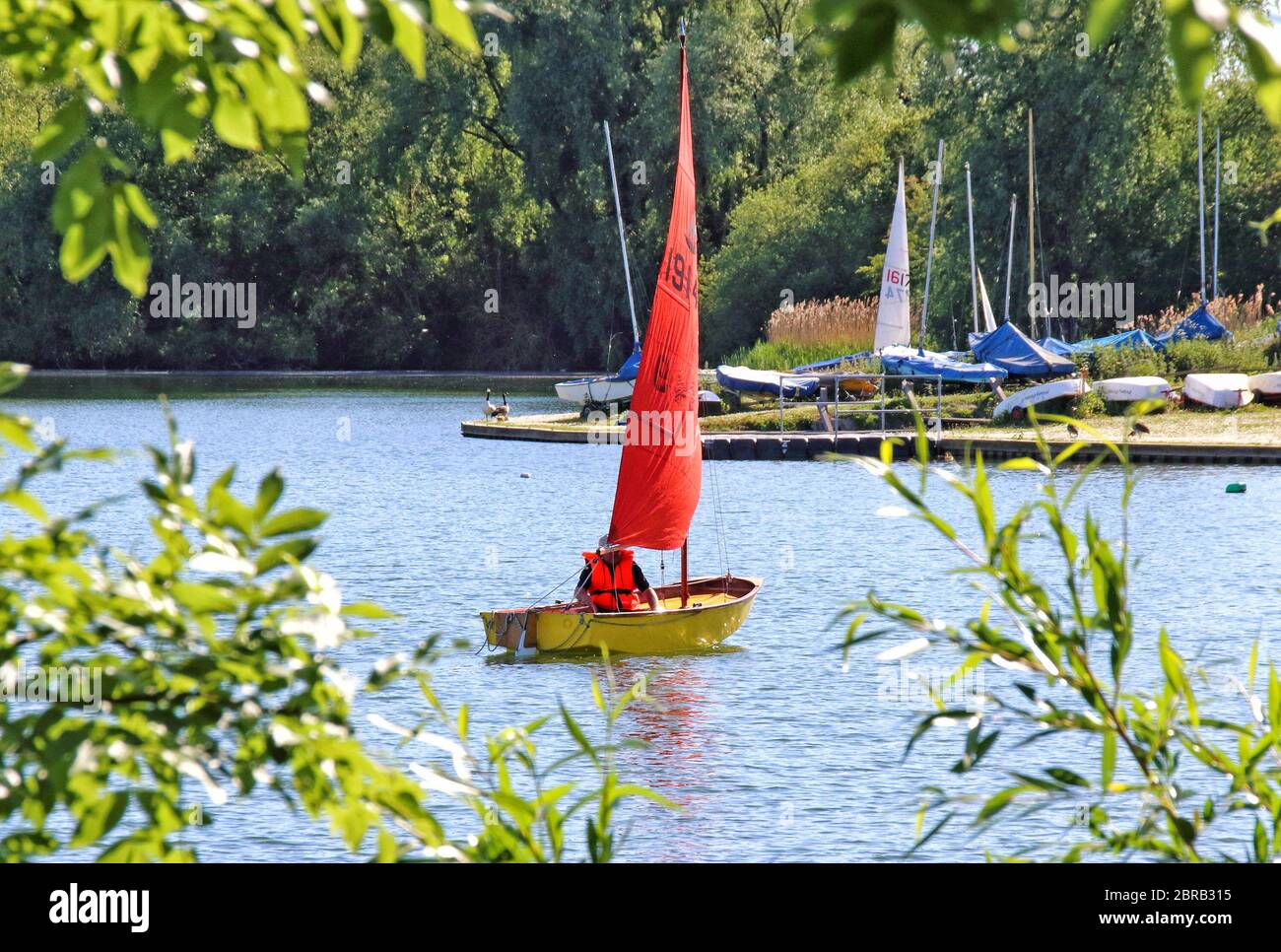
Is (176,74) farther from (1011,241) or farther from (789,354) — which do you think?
(789,354)

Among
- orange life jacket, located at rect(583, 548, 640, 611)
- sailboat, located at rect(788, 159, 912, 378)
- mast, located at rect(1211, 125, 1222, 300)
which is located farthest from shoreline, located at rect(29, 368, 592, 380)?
orange life jacket, located at rect(583, 548, 640, 611)

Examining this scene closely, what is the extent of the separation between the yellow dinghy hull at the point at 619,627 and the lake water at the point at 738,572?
26 centimetres

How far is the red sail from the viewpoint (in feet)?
61.0

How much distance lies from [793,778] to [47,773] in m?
11.5

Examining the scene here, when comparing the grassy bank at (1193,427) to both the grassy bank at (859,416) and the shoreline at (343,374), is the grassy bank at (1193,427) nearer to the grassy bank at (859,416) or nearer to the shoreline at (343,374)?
the grassy bank at (859,416)

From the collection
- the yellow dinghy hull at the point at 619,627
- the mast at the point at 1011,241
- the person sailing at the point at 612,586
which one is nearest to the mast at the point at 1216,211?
the mast at the point at 1011,241

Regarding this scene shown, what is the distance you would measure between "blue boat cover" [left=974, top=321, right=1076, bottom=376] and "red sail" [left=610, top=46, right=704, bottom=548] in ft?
71.7

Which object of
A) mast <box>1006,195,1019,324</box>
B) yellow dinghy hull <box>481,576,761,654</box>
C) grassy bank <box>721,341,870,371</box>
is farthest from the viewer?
grassy bank <box>721,341,870,371</box>

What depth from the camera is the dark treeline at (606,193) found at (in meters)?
48.5

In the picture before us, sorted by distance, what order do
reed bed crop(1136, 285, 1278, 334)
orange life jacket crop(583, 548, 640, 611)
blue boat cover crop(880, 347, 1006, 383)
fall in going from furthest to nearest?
reed bed crop(1136, 285, 1278, 334)
blue boat cover crop(880, 347, 1006, 383)
orange life jacket crop(583, 548, 640, 611)

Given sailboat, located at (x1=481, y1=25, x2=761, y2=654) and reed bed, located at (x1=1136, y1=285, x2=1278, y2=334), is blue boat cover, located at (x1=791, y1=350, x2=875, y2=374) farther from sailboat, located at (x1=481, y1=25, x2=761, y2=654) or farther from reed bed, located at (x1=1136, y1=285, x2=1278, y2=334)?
sailboat, located at (x1=481, y1=25, x2=761, y2=654)

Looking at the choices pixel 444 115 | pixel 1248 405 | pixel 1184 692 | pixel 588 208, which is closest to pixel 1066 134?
pixel 1248 405

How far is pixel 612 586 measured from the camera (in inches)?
718

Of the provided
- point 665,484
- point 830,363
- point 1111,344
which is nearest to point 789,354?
point 830,363
